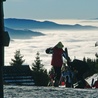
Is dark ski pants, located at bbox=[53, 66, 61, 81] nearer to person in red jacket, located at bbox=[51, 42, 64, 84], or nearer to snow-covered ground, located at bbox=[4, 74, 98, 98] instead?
person in red jacket, located at bbox=[51, 42, 64, 84]

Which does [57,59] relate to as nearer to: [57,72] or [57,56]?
[57,56]

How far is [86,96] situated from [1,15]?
2620 millimetres

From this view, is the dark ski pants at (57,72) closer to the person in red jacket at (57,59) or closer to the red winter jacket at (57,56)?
the person in red jacket at (57,59)

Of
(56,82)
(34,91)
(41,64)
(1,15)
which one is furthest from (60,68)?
(41,64)

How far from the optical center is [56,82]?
46.9ft

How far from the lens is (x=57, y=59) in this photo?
555 inches

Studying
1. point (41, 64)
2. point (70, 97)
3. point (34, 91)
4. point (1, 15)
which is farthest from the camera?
point (41, 64)

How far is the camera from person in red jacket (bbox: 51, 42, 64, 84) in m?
14.0

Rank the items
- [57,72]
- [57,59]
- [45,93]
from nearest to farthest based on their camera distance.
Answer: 1. [45,93]
2. [57,59]
3. [57,72]

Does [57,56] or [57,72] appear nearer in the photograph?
[57,56]

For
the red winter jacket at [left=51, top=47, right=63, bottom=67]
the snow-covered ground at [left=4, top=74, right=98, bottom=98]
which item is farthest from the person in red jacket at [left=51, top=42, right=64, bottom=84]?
the snow-covered ground at [left=4, top=74, right=98, bottom=98]

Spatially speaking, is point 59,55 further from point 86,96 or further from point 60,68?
point 86,96

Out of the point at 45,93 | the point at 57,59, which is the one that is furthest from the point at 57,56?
the point at 45,93

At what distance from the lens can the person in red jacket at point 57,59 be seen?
46.0 ft
